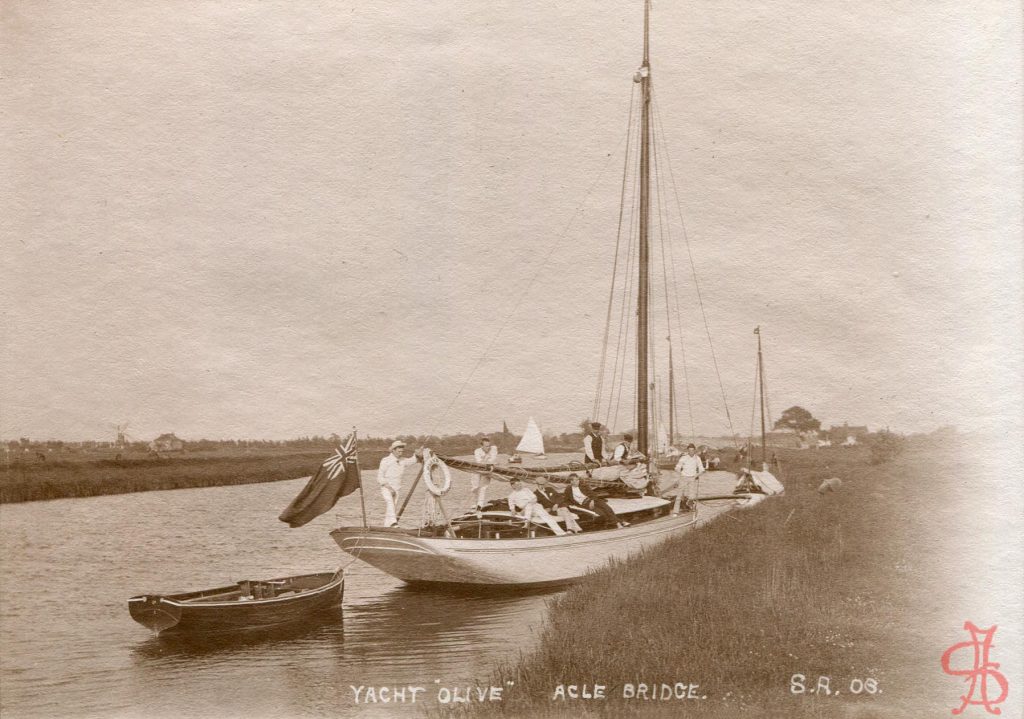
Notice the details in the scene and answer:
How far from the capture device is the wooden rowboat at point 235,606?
8812mm

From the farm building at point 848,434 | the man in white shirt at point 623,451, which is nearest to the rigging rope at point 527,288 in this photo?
the man in white shirt at point 623,451

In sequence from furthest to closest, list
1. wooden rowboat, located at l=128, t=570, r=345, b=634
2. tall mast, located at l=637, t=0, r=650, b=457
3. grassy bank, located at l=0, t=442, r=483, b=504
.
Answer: tall mast, located at l=637, t=0, r=650, b=457 → grassy bank, located at l=0, t=442, r=483, b=504 → wooden rowboat, located at l=128, t=570, r=345, b=634

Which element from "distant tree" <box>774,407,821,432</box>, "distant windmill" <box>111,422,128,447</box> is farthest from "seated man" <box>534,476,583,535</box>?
"distant windmill" <box>111,422,128,447</box>

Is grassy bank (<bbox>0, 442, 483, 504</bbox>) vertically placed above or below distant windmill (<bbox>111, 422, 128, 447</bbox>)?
below

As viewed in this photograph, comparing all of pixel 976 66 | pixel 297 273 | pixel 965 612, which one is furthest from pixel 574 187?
pixel 965 612

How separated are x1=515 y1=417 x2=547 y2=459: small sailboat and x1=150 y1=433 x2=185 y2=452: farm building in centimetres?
437

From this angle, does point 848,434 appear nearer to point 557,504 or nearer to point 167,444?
point 557,504

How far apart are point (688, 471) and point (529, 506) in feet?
10.2

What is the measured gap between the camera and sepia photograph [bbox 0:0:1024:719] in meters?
8.45

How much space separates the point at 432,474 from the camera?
10.5m

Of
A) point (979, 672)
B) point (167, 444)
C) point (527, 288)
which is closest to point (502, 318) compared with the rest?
point (527, 288)

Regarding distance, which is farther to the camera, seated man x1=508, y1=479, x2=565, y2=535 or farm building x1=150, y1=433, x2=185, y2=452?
seated man x1=508, y1=479, x2=565, y2=535

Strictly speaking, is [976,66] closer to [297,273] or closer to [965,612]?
[965,612]

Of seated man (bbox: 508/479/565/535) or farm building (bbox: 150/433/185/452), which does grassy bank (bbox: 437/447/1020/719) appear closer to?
seated man (bbox: 508/479/565/535)
